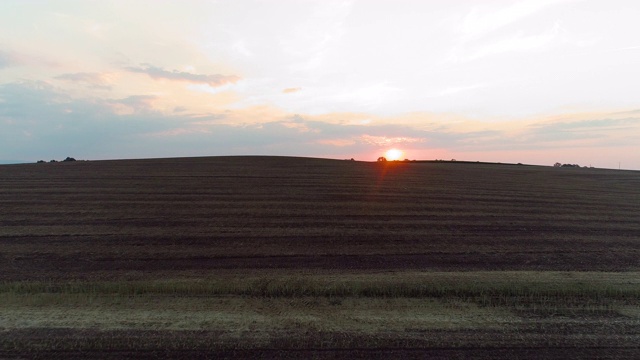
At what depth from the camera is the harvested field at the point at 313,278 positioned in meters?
5.60

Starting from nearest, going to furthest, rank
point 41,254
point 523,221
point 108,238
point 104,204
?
point 41,254 < point 108,238 < point 523,221 < point 104,204

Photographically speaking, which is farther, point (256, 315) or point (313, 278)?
point (313, 278)

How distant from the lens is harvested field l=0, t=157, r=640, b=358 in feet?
18.4

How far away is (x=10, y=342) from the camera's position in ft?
17.8

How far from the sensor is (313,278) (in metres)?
8.52

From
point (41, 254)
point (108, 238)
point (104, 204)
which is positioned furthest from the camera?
point (104, 204)

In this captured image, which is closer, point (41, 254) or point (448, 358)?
point (448, 358)

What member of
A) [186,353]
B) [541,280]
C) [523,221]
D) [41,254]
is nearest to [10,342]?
[186,353]

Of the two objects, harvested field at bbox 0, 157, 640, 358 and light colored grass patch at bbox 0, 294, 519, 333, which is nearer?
harvested field at bbox 0, 157, 640, 358

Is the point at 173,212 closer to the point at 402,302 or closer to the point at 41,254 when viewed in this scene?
the point at 41,254

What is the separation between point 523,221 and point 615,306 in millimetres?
8928

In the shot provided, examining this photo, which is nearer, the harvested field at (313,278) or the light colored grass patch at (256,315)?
the harvested field at (313,278)

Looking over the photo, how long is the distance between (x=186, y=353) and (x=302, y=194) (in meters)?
16.1

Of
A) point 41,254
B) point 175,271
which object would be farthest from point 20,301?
point 41,254
